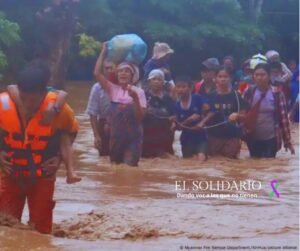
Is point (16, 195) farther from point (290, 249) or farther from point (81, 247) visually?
point (290, 249)

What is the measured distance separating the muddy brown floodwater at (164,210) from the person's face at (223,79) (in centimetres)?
92

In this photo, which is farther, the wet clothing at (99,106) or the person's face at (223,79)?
the person's face at (223,79)

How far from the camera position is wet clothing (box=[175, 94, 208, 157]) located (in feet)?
37.0

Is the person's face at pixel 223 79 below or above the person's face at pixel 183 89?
above

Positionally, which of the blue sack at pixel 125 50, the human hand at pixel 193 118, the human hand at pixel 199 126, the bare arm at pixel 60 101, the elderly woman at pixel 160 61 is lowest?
the human hand at pixel 199 126

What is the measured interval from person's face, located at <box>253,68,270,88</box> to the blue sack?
1.55m

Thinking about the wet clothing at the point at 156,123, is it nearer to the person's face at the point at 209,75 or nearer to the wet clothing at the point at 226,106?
the wet clothing at the point at 226,106

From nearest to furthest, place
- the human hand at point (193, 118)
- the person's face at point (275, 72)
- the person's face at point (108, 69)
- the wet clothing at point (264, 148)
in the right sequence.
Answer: the person's face at point (108, 69) → the human hand at point (193, 118) → the wet clothing at point (264, 148) → the person's face at point (275, 72)

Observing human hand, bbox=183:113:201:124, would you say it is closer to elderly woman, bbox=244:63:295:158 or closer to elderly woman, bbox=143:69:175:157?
elderly woman, bbox=143:69:175:157

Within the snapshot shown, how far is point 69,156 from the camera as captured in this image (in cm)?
611

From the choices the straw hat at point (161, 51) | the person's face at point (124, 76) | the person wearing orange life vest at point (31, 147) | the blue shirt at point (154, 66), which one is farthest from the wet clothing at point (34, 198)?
the straw hat at point (161, 51)

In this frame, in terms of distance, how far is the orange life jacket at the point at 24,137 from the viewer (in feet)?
19.4

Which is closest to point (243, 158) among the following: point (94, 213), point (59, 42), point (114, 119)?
point (114, 119)

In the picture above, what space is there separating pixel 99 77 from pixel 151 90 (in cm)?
140
